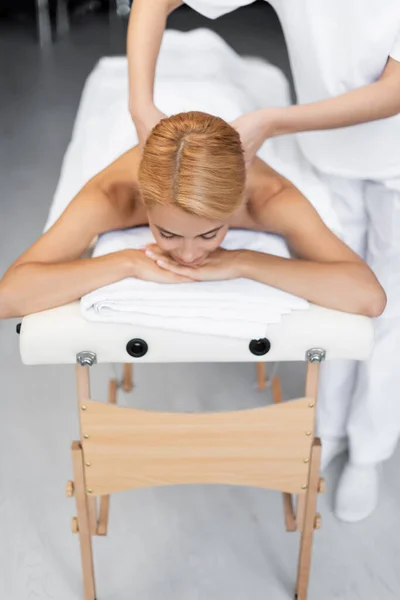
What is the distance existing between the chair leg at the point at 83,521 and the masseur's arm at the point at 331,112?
22.3 inches

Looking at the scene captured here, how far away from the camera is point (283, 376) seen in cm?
229

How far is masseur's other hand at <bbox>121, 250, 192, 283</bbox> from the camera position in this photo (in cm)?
129

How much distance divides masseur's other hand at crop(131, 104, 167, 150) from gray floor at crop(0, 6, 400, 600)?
88 centimetres

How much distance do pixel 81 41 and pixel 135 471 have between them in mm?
3410

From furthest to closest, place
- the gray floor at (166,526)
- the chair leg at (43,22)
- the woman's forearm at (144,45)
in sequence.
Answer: the chair leg at (43,22), the gray floor at (166,526), the woman's forearm at (144,45)

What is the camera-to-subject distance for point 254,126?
1349 millimetres

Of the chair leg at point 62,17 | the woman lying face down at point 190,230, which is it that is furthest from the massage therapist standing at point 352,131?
the chair leg at point 62,17

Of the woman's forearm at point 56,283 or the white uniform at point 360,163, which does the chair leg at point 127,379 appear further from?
the woman's forearm at point 56,283

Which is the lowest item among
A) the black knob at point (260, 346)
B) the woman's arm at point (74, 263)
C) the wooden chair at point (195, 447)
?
the wooden chair at point (195, 447)

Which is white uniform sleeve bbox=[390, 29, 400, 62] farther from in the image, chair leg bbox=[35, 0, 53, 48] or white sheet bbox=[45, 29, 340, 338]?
chair leg bbox=[35, 0, 53, 48]

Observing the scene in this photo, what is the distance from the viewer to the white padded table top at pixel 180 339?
1.25 meters

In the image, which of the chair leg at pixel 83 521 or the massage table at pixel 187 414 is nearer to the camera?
the massage table at pixel 187 414

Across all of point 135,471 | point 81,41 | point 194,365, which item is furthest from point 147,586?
point 81,41

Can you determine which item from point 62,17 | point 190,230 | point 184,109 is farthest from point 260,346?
point 62,17
